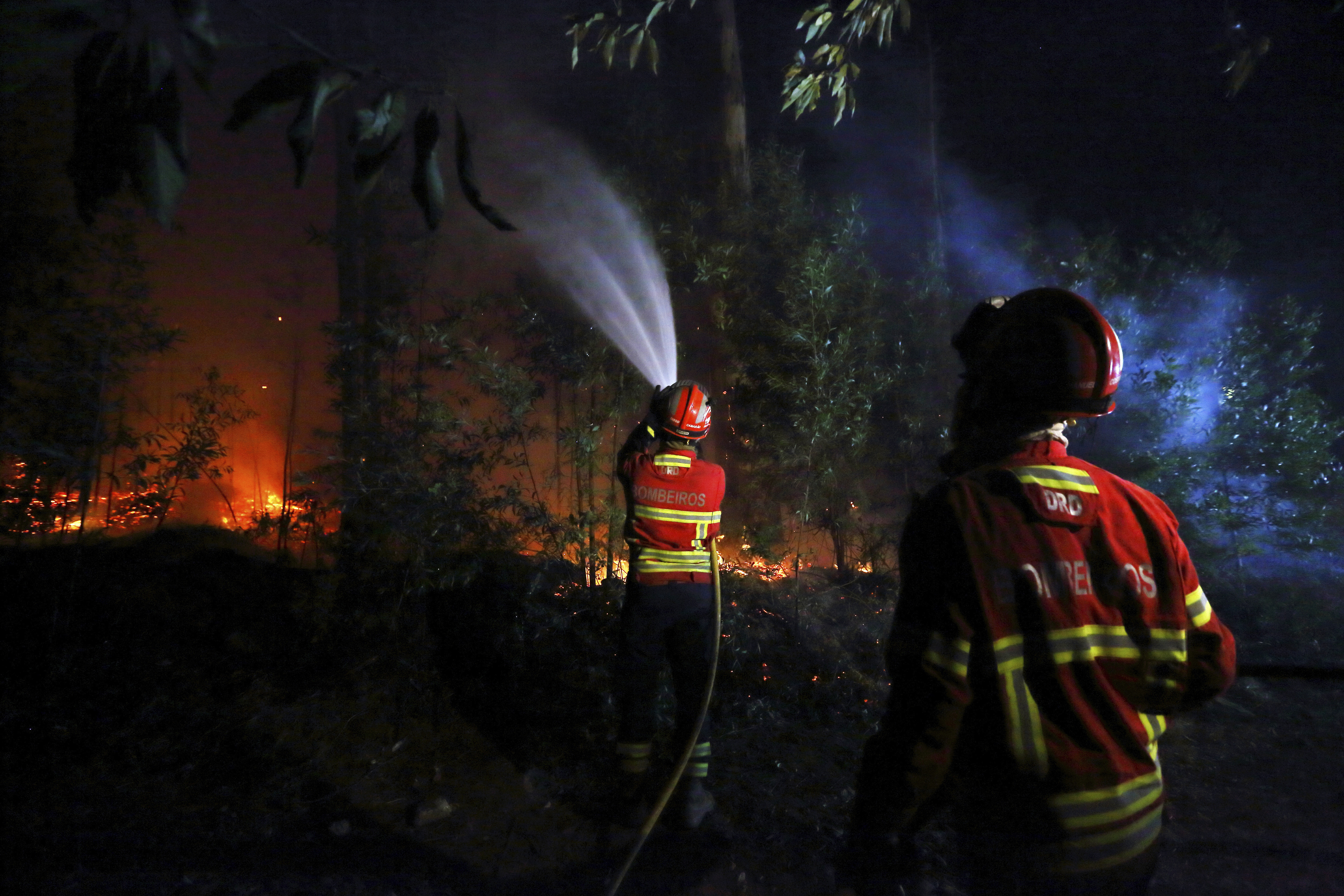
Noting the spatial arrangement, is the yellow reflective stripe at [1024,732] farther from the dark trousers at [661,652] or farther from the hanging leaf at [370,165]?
the dark trousers at [661,652]

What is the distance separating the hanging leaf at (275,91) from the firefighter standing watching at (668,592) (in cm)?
259

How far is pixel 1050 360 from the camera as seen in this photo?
5.08 ft

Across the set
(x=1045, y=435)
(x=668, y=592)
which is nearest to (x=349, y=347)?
(x=668, y=592)

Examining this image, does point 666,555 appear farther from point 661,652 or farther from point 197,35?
point 197,35

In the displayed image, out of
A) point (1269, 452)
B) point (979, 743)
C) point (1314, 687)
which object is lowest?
point (1314, 687)

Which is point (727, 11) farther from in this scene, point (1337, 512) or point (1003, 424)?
point (1337, 512)

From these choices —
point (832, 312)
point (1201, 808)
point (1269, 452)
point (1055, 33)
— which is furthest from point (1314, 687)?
point (1055, 33)

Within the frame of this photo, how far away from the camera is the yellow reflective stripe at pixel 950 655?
1.36 metres

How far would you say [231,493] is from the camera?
7.00 m

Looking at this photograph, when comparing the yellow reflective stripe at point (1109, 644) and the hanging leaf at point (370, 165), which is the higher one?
the hanging leaf at point (370, 165)

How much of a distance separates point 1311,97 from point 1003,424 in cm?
1099

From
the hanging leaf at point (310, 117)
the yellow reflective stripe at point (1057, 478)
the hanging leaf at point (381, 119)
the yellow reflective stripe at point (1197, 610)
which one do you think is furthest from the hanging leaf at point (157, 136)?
the yellow reflective stripe at point (1197, 610)

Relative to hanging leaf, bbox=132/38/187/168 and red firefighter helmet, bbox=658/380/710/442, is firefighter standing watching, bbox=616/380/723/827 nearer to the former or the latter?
red firefighter helmet, bbox=658/380/710/442

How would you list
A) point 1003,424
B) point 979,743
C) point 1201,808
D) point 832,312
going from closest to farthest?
point 979,743, point 1003,424, point 1201,808, point 832,312
